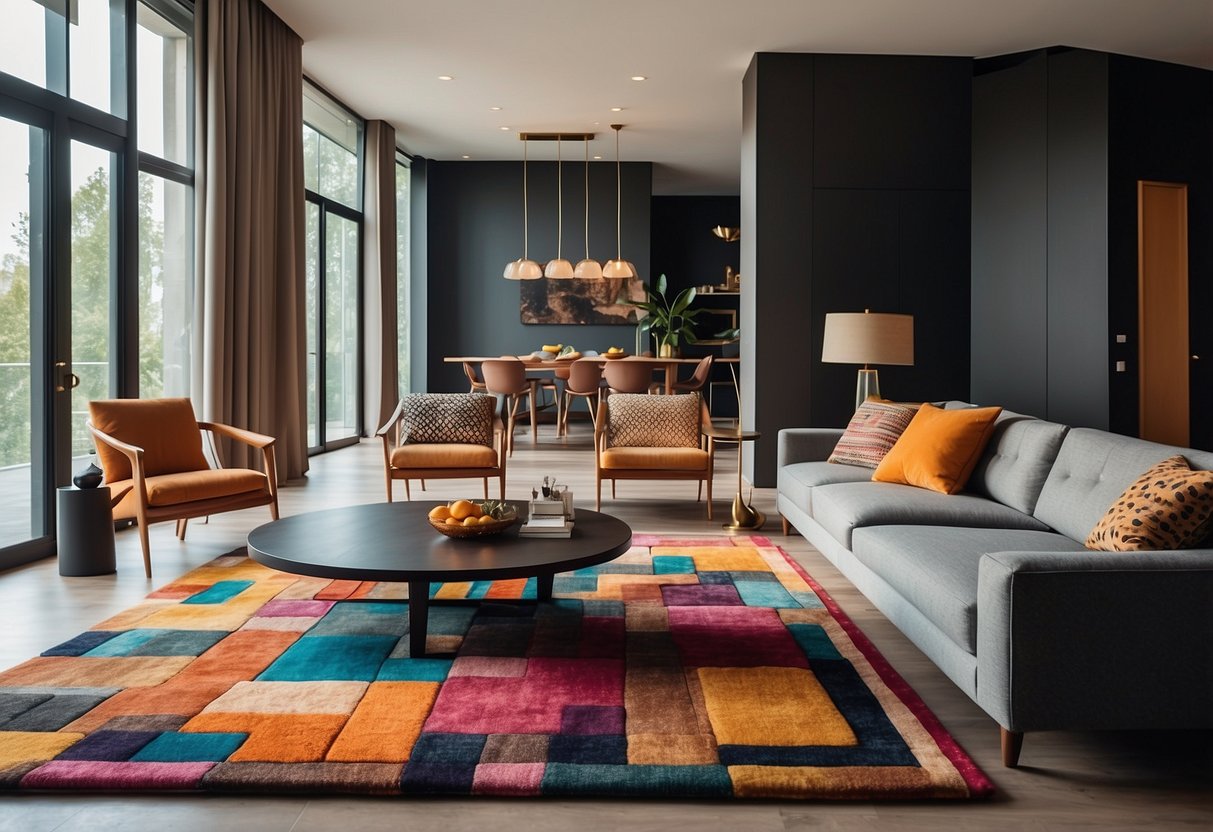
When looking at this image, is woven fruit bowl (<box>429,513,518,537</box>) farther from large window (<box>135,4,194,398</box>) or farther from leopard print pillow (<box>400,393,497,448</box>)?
large window (<box>135,4,194,398</box>)

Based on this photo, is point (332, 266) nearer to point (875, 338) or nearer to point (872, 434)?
point (875, 338)

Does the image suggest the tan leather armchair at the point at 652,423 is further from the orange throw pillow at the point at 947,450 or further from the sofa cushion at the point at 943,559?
the sofa cushion at the point at 943,559

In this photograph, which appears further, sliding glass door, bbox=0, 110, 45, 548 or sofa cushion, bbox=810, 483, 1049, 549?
sliding glass door, bbox=0, 110, 45, 548

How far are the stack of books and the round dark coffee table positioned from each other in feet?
0.09

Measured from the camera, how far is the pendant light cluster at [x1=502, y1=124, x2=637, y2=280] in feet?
32.0

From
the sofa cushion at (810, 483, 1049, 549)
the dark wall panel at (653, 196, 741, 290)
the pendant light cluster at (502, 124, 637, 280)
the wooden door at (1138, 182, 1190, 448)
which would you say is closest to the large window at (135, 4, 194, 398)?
the sofa cushion at (810, 483, 1049, 549)

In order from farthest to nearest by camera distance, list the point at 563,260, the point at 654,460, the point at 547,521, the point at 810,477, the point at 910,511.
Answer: the point at 563,260 → the point at 654,460 → the point at 810,477 → the point at 910,511 → the point at 547,521

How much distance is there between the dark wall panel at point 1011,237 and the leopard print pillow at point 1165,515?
193 inches

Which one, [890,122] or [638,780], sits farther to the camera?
[890,122]

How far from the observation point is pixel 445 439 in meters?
5.74

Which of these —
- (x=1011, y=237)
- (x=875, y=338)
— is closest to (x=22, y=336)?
(x=875, y=338)

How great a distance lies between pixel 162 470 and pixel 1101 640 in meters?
4.06

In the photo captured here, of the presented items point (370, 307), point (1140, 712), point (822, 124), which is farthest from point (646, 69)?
point (1140, 712)

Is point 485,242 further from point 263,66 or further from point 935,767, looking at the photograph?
point 935,767
